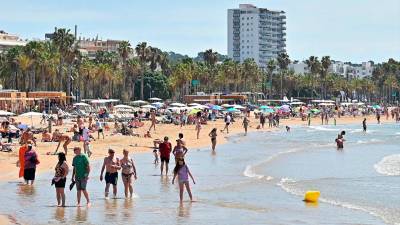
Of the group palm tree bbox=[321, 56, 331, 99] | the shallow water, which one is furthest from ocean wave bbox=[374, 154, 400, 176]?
palm tree bbox=[321, 56, 331, 99]

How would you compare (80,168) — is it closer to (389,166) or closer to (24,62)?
(389,166)

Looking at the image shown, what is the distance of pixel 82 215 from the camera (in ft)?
47.1

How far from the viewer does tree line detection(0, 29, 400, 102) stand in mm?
82625

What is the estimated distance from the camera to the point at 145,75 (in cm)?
10812

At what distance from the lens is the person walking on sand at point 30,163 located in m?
18.5

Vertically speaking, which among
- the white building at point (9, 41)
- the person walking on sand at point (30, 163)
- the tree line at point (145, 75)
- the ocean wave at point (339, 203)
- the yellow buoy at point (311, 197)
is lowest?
the ocean wave at point (339, 203)

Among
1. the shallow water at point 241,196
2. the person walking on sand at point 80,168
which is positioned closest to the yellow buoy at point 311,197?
the shallow water at point 241,196

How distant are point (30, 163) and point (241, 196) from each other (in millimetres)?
5379

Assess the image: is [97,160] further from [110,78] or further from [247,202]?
[110,78]

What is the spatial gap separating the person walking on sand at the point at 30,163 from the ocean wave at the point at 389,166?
504 inches

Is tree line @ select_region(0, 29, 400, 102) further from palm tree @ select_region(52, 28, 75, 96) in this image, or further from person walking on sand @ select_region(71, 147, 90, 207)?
person walking on sand @ select_region(71, 147, 90, 207)

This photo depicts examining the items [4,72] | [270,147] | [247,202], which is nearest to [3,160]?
[247,202]

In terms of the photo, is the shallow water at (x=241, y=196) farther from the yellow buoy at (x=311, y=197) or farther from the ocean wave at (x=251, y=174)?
the yellow buoy at (x=311, y=197)

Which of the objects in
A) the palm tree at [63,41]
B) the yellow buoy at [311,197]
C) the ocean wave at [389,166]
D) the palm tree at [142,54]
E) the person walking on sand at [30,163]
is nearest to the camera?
the yellow buoy at [311,197]
